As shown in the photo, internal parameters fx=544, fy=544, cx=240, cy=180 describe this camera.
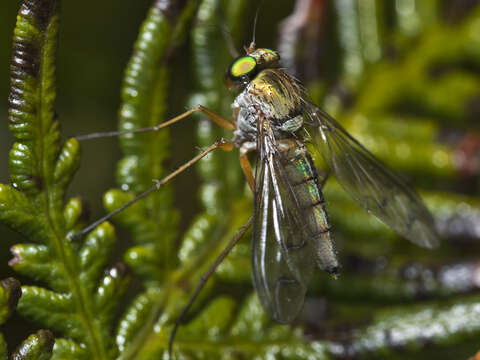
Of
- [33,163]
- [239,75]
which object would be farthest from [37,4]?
[239,75]

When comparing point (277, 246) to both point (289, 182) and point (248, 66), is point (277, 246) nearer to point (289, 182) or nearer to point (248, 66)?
point (289, 182)

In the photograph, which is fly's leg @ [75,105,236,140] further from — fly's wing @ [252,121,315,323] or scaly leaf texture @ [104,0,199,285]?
fly's wing @ [252,121,315,323]

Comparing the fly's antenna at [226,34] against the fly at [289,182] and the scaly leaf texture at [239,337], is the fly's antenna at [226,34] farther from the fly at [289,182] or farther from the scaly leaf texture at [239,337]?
the scaly leaf texture at [239,337]

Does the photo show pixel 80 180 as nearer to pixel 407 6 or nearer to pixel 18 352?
pixel 18 352

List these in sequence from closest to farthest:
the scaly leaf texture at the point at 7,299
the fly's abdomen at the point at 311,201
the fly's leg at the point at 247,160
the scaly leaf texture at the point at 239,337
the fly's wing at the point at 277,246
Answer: the scaly leaf texture at the point at 7,299
the fly's wing at the point at 277,246
the scaly leaf texture at the point at 239,337
the fly's abdomen at the point at 311,201
the fly's leg at the point at 247,160

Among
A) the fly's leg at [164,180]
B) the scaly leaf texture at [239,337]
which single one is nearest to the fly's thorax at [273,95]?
the fly's leg at [164,180]

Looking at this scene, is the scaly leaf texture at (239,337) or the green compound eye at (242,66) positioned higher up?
the green compound eye at (242,66)
